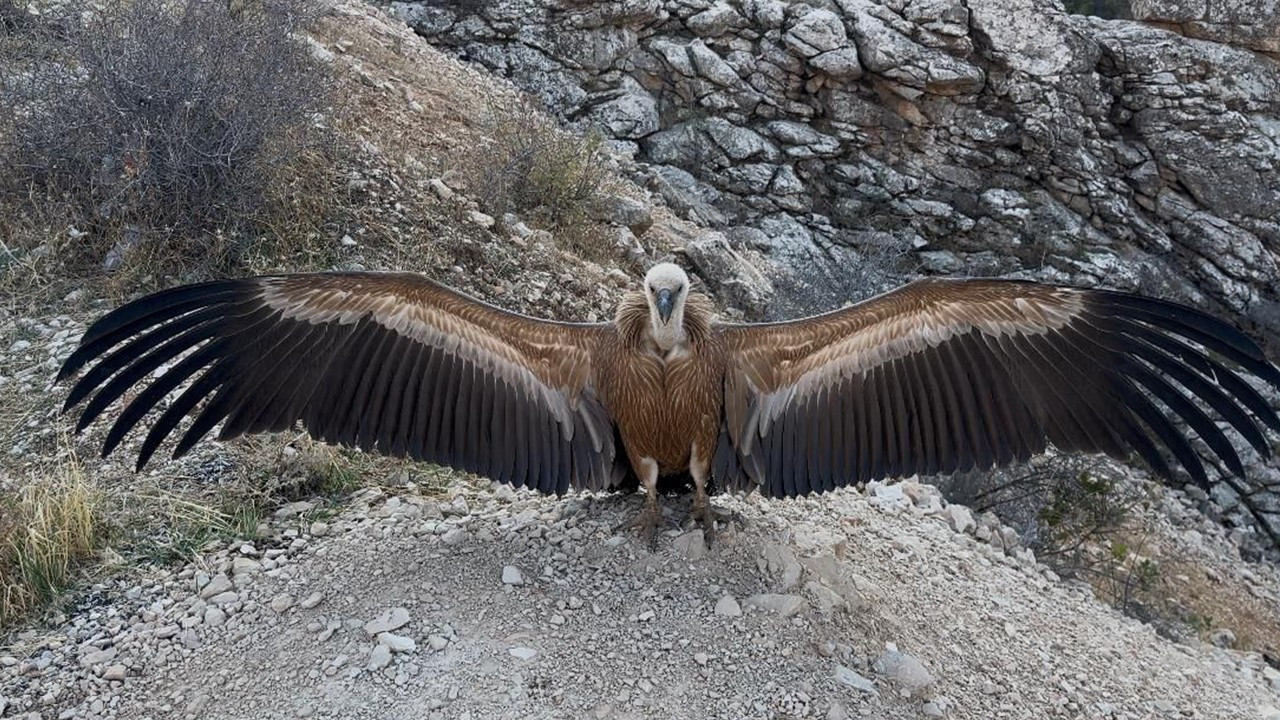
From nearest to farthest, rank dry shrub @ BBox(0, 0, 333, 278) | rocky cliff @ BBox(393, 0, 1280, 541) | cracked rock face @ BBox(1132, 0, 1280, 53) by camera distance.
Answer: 1. dry shrub @ BBox(0, 0, 333, 278)
2. rocky cliff @ BBox(393, 0, 1280, 541)
3. cracked rock face @ BBox(1132, 0, 1280, 53)

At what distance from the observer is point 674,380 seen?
4367 millimetres

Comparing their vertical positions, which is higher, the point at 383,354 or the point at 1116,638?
the point at 383,354

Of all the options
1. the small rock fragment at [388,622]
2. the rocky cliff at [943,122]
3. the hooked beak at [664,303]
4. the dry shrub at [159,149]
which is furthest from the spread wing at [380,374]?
the rocky cliff at [943,122]

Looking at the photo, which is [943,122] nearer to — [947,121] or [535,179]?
[947,121]

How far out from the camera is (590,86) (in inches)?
582

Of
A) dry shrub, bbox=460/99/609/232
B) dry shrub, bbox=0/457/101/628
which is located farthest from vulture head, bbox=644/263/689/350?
dry shrub, bbox=460/99/609/232

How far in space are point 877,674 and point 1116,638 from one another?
1820mm

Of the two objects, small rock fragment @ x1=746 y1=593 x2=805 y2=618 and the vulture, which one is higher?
the vulture

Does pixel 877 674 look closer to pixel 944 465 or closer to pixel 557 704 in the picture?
pixel 944 465

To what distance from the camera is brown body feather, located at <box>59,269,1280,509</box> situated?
14.0 feet

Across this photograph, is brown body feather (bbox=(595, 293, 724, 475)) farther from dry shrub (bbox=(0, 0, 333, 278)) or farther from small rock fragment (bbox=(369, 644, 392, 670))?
dry shrub (bbox=(0, 0, 333, 278))

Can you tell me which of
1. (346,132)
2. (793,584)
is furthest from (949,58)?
(793,584)

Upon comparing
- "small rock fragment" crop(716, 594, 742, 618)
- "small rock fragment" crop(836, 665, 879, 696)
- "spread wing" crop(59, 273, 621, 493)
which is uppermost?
"spread wing" crop(59, 273, 621, 493)

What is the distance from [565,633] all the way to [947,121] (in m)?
13.1
